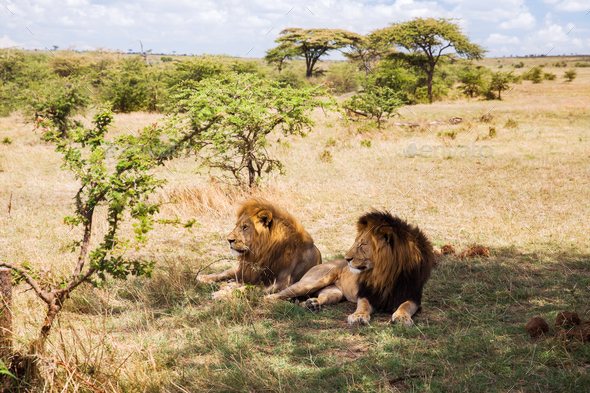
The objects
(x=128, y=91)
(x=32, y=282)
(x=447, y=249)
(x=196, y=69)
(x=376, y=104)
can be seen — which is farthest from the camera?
(x=128, y=91)

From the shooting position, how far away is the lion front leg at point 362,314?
4652 millimetres

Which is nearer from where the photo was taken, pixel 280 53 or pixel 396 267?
pixel 396 267

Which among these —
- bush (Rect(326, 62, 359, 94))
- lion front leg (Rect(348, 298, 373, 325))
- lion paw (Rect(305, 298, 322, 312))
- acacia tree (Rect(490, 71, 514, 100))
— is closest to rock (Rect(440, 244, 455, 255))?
lion front leg (Rect(348, 298, 373, 325))

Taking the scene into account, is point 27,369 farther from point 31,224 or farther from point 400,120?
point 400,120

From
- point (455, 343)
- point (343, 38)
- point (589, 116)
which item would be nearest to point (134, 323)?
point (455, 343)

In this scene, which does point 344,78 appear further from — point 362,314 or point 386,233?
point 362,314

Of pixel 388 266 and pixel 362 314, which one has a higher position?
pixel 388 266

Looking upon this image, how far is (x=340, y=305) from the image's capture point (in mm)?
Answer: 5355

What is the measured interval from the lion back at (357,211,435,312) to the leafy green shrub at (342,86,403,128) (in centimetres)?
1835

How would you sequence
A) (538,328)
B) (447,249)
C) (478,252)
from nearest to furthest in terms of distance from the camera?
1. (538,328)
2. (478,252)
3. (447,249)

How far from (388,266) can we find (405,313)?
49 centimetres

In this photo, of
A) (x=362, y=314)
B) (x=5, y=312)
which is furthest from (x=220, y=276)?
(x=5, y=312)

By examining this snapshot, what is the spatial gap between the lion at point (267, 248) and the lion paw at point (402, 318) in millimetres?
1469

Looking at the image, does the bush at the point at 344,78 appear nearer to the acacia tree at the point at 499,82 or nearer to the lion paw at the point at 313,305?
the acacia tree at the point at 499,82
